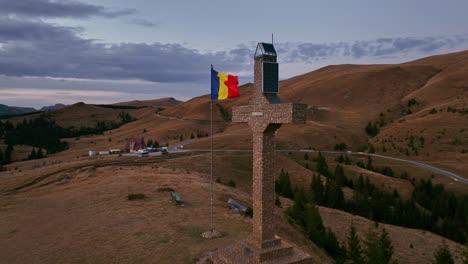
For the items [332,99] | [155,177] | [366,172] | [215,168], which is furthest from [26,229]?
[332,99]

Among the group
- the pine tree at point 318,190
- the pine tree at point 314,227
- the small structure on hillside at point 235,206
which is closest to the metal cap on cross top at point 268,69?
the small structure on hillside at point 235,206

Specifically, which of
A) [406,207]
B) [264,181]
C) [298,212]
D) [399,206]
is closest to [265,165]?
[264,181]

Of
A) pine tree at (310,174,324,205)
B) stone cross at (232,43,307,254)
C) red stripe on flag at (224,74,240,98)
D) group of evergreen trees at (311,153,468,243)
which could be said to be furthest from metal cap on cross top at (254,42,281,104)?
pine tree at (310,174,324,205)

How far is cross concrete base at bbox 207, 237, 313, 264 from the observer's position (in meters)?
15.3

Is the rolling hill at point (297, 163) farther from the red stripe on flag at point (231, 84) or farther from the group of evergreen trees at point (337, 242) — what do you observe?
the red stripe on flag at point (231, 84)

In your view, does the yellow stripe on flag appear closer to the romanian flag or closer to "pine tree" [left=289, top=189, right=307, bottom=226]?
the romanian flag

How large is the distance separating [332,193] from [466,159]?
157 ft

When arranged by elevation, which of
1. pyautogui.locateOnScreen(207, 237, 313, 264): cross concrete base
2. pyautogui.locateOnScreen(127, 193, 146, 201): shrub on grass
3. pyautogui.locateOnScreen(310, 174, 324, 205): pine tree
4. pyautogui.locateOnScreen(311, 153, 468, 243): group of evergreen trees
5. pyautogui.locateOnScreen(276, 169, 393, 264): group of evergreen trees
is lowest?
pyautogui.locateOnScreen(311, 153, 468, 243): group of evergreen trees

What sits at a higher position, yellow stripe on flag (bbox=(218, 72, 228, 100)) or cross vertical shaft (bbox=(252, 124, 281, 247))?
yellow stripe on flag (bbox=(218, 72, 228, 100))

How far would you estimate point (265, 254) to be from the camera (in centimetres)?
1523

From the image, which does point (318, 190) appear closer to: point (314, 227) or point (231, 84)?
point (314, 227)

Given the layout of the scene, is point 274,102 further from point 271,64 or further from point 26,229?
point 26,229

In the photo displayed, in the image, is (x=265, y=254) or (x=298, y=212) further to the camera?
(x=298, y=212)

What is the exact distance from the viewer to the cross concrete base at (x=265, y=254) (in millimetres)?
15273
